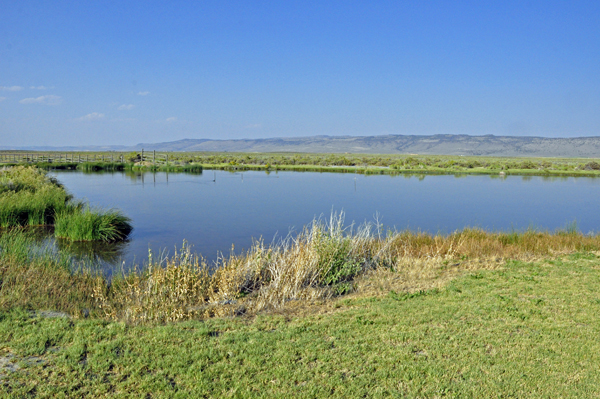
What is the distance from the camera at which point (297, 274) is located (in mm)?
7754

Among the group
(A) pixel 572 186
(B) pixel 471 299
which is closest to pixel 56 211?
(B) pixel 471 299

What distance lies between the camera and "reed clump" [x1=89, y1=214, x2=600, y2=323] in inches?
268

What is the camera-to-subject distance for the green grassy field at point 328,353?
405cm

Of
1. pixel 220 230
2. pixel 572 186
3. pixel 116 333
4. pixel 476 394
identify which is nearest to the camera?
pixel 476 394

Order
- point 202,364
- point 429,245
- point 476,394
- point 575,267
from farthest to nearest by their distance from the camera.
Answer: point 429,245 → point 575,267 → point 202,364 → point 476,394

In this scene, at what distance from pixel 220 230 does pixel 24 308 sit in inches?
380

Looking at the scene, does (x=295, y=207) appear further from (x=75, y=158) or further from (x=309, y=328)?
(x=75, y=158)

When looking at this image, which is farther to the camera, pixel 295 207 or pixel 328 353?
pixel 295 207

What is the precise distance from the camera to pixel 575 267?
933cm

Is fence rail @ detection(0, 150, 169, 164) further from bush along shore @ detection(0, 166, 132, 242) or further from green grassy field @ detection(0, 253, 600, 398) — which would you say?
green grassy field @ detection(0, 253, 600, 398)

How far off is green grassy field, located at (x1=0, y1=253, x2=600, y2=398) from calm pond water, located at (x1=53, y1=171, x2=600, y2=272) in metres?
6.25

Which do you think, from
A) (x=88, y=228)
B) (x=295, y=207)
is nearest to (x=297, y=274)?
(x=88, y=228)

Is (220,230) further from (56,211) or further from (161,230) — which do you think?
(56,211)

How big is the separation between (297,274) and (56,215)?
10516mm
